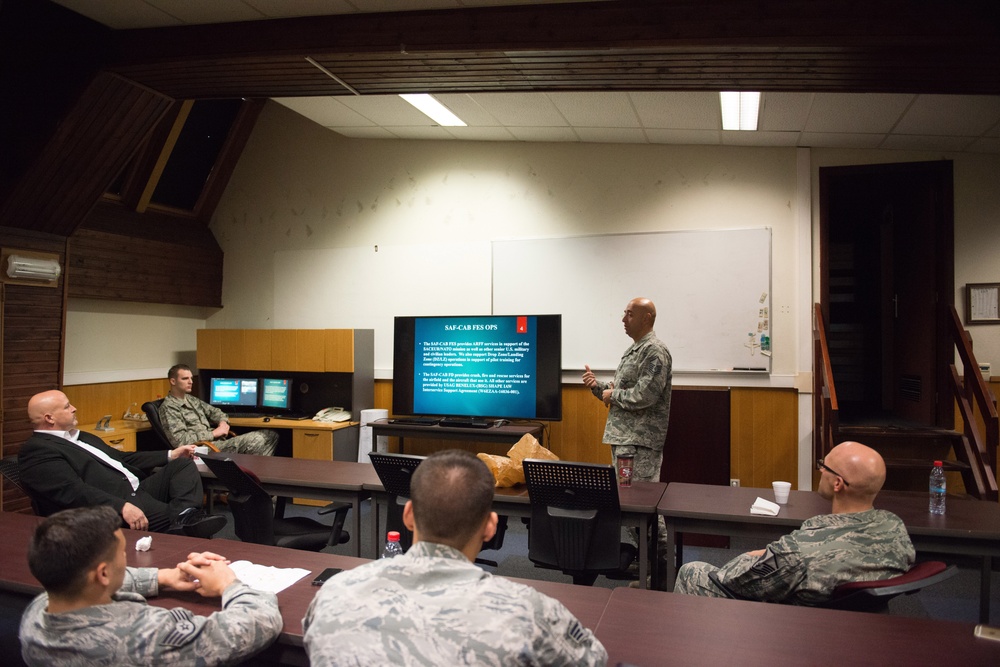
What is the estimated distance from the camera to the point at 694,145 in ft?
18.9

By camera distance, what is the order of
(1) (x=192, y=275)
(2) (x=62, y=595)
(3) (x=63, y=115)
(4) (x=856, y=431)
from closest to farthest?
(2) (x=62, y=595), (3) (x=63, y=115), (4) (x=856, y=431), (1) (x=192, y=275)

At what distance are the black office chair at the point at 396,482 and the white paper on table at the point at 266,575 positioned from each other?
1066mm

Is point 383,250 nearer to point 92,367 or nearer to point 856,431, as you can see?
point 92,367

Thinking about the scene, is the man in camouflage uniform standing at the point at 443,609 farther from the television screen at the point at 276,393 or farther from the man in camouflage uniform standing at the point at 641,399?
the television screen at the point at 276,393

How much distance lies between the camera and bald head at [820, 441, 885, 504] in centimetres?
230

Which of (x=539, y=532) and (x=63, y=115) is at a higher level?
(x=63, y=115)

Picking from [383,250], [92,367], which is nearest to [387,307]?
[383,250]

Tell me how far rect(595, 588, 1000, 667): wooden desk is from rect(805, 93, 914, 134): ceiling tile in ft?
11.5

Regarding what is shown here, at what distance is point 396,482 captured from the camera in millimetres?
3463

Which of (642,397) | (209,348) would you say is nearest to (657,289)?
(642,397)

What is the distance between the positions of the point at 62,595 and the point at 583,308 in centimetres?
485

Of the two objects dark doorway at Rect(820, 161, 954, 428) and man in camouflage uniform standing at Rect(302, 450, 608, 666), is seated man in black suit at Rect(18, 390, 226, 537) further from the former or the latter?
dark doorway at Rect(820, 161, 954, 428)

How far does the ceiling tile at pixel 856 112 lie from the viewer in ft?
14.3

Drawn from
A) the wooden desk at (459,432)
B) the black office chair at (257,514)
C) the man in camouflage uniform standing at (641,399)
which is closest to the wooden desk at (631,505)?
the black office chair at (257,514)
